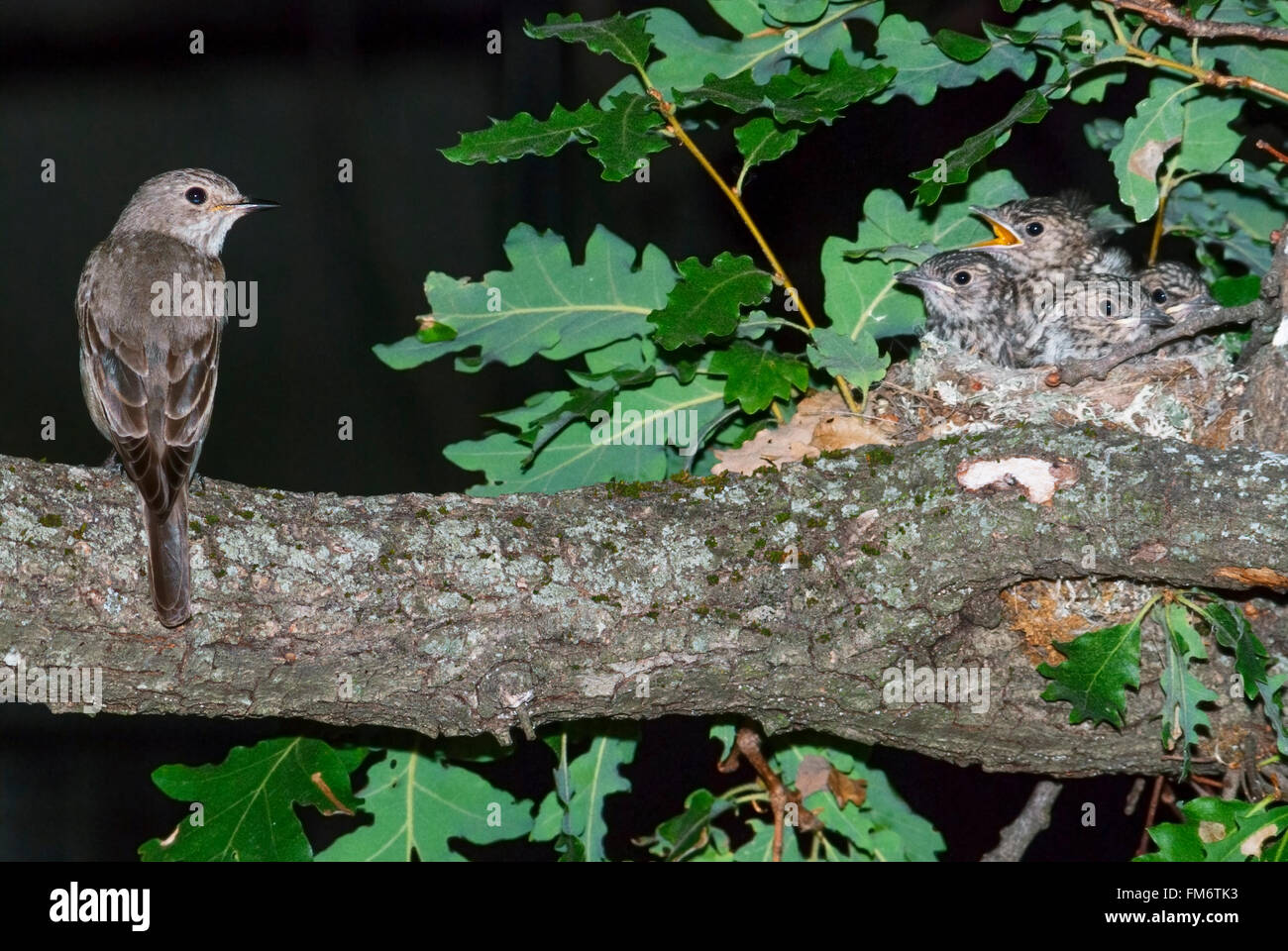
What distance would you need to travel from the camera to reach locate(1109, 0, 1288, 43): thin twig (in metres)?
2.86

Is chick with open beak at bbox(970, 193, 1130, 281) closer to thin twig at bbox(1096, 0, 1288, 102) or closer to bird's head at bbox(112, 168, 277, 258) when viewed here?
thin twig at bbox(1096, 0, 1288, 102)

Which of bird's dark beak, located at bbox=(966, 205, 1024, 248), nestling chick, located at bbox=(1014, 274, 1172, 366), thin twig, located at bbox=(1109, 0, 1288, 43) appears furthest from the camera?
bird's dark beak, located at bbox=(966, 205, 1024, 248)

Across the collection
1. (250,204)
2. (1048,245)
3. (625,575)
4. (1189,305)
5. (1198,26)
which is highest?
(1198,26)

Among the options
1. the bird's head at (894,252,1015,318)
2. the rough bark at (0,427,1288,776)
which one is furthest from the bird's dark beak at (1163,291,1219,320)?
the rough bark at (0,427,1288,776)

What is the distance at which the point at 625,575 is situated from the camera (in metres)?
2.63

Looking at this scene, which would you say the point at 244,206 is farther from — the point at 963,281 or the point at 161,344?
the point at 963,281

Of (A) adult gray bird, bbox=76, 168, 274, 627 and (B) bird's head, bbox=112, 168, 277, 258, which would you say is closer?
(A) adult gray bird, bbox=76, 168, 274, 627

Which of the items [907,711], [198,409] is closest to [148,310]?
[198,409]

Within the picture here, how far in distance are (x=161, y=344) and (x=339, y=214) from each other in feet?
8.64

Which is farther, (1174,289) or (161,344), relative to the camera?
(1174,289)

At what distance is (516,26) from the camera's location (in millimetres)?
5141

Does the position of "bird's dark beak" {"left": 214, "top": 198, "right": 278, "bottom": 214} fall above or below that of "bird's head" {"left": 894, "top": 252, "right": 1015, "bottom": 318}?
above

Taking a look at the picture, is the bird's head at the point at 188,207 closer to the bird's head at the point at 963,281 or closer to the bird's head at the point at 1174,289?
the bird's head at the point at 963,281

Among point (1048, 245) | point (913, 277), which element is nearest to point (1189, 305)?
point (1048, 245)
